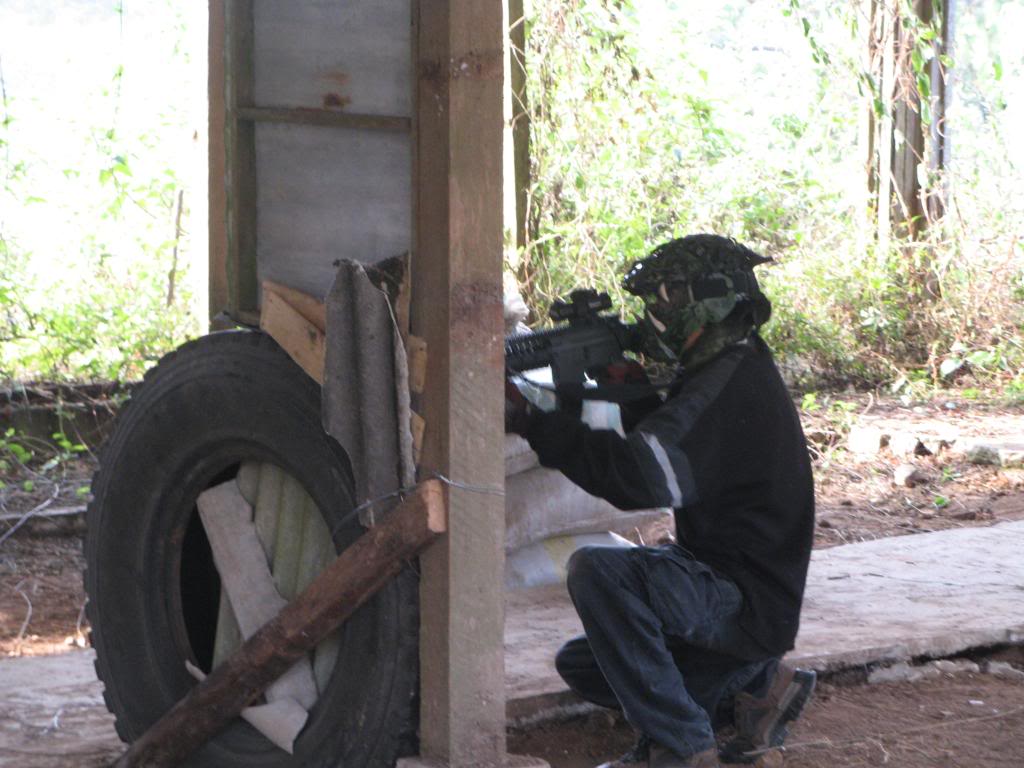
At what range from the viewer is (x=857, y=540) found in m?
6.54

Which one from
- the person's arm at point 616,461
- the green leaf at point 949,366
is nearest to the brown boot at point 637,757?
the person's arm at point 616,461

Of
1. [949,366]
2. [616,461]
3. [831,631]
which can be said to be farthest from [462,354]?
[949,366]

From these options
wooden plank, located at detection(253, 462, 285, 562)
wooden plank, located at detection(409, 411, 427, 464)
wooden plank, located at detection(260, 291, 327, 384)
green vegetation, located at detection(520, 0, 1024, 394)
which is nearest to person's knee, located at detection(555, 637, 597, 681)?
wooden plank, located at detection(253, 462, 285, 562)

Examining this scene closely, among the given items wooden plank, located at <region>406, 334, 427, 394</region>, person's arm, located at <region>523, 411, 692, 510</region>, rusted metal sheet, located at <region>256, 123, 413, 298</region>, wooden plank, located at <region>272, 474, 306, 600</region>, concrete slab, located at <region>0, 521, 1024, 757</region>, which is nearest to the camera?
wooden plank, located at <region>406, 334, 427, 394</region>

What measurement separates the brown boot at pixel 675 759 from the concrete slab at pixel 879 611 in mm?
522

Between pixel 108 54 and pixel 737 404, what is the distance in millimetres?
7761

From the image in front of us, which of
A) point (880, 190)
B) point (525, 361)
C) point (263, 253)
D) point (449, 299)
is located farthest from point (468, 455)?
point (880, 190)

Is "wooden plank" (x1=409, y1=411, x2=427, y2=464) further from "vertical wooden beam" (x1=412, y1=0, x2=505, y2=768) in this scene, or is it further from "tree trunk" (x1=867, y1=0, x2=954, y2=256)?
"tree trunk" (x1=867, y1=0, x2=954, y2=256)

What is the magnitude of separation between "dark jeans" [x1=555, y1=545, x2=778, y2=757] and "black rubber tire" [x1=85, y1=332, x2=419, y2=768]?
23.5 inches

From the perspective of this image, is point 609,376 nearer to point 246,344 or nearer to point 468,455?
point 468,455

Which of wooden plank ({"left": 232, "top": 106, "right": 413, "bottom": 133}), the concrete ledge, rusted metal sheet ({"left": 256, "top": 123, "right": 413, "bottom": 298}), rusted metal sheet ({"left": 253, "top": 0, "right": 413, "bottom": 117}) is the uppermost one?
rusted metal sheet ({"left": 253, "top": 0, "right": 413, "bottom": 117})

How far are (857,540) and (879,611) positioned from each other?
1775 mm

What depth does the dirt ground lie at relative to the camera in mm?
3758

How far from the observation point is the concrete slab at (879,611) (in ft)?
13.7
